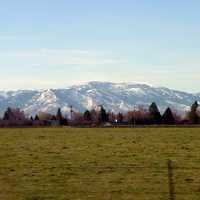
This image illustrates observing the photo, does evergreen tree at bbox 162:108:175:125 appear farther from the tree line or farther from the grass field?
the grass field

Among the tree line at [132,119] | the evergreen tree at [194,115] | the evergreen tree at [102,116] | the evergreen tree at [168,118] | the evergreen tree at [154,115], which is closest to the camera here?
the evergreen tree at [194,115]

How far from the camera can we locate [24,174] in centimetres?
2753

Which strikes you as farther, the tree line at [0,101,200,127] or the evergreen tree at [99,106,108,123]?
the evergreen tree at [99,106,108,123]

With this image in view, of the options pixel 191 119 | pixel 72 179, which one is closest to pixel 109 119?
pixel 191 119

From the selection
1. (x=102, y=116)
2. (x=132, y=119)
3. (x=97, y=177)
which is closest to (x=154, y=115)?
(x=132, y=119)

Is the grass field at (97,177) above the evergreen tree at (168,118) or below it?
below

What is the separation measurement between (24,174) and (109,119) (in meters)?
170

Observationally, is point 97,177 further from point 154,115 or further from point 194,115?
point 154,115

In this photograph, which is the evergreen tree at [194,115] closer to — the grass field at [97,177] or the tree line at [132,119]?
the tree line at [132,119]

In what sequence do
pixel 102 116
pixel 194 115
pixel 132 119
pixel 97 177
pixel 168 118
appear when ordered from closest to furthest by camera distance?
1. pixel 97 177
2. pixel 194 115
3. pixel 168 118
4. pixel 132 119
5. pixel 102 116

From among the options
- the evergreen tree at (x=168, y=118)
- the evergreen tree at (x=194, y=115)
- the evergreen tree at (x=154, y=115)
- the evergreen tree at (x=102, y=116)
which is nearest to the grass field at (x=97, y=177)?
the evergreen tree at (x=194, y=115)

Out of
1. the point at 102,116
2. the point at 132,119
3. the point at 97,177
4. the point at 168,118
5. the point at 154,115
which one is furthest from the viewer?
the point at 102,116

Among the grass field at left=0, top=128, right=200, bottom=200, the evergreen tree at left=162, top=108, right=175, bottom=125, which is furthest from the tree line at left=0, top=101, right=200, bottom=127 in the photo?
the grass field at left=0, top=128, right=200, bottom=200

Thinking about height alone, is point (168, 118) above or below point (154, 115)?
below
